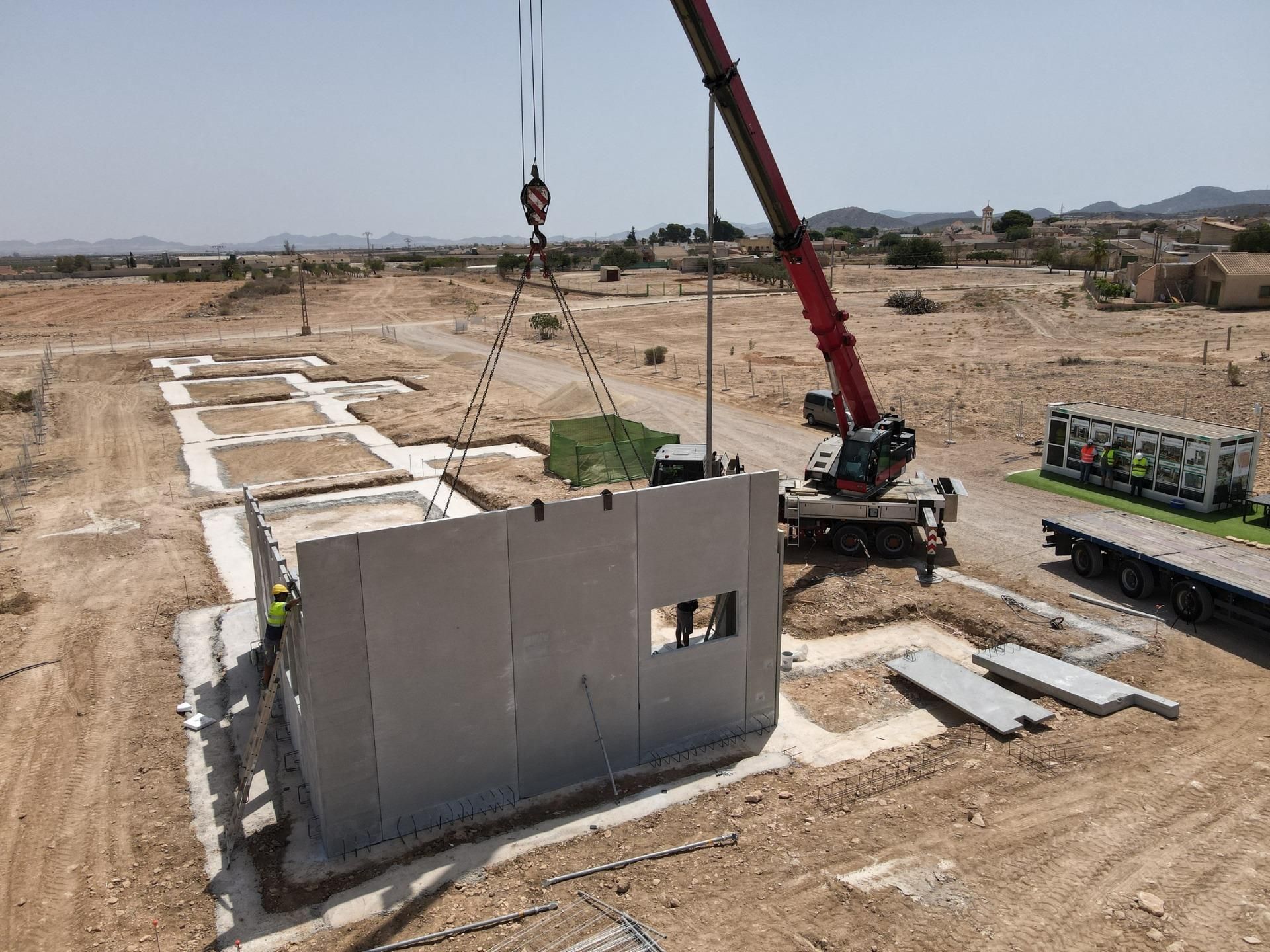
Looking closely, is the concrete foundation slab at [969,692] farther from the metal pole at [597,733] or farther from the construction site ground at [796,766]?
the metal pole at [597,733]

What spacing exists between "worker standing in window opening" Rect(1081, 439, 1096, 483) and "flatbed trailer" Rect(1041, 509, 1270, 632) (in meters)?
5.29

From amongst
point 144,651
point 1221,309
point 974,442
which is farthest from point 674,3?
point 1221,309

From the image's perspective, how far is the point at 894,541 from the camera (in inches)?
785

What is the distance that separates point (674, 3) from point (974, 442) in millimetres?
19666

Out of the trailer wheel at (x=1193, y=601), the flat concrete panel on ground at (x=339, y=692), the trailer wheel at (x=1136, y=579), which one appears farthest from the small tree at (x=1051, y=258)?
the flat concrete panel on ground at (x=339, y=692)

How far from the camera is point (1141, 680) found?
14.3 meters

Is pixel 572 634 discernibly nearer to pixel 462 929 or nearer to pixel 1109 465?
pixel 462 929

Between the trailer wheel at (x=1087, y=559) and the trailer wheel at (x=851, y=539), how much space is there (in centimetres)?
421

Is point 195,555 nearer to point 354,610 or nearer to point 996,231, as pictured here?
point 354,610

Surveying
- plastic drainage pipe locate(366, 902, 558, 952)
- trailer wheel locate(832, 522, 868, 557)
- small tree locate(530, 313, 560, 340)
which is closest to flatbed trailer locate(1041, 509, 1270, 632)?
trailer wheel locate(832, 522, 868, 557)

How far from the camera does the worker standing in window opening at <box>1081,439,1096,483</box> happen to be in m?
24.0

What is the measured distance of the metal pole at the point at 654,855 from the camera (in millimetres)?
9641

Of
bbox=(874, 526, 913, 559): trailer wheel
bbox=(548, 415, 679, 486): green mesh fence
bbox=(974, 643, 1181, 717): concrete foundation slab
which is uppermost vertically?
bbox=(548, 415, 679, 486): green mesh fence

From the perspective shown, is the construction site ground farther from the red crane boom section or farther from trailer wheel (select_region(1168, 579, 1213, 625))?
the red crane boom section
